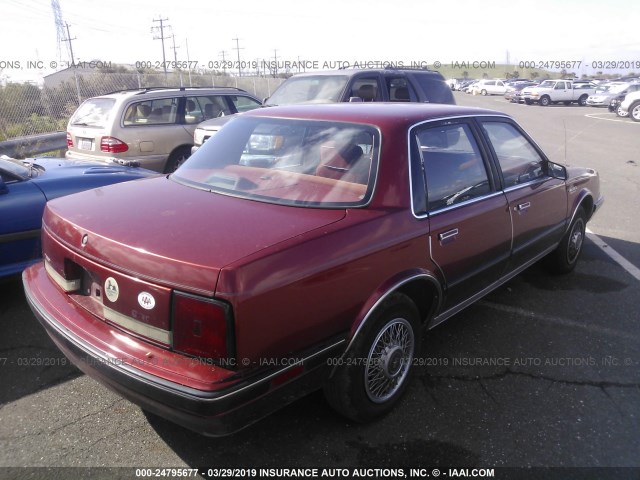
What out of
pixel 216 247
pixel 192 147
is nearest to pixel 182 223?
pixel 216 247

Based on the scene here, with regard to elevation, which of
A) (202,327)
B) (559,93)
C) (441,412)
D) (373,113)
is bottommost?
(441,412)

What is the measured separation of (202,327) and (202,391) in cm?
25

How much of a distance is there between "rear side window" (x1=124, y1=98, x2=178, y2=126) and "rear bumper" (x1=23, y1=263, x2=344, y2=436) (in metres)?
5.93

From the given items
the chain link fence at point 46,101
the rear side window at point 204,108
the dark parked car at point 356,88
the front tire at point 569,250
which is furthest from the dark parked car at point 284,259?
the chain link fence at point 46,101

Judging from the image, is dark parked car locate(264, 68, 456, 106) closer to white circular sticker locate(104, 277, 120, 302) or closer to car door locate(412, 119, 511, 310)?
car door locate(412, 119, 511, 310)

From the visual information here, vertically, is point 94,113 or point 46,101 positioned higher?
point 46,101

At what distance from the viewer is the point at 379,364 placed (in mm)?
2697

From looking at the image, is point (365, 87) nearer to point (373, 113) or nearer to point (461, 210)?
point (373, 113)

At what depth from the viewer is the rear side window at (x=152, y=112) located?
7.79 metres

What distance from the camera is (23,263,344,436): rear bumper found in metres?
1.99

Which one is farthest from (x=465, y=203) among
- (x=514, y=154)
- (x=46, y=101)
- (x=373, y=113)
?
(x=46, y=101)

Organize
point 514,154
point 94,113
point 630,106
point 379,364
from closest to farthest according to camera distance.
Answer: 1. point 379,364
2. point 514,154
3. point 94,113
4. point 630,106

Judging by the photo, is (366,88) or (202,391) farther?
(366,88)

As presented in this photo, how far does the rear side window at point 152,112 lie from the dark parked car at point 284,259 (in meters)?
4.86
